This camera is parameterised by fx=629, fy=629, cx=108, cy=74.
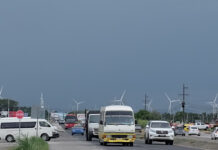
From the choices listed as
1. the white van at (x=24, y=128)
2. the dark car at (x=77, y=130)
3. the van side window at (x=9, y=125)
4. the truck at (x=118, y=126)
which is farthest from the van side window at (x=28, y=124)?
the dark car at (x=77, y=130)

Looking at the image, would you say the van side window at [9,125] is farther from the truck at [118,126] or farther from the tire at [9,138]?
the truck at [118,126]

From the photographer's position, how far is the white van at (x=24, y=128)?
60.0 m

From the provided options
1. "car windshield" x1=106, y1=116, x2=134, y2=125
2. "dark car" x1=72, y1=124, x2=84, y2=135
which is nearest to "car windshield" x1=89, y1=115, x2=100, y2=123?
"car windshield" x1=106, y1=116, x2=134, y2=125

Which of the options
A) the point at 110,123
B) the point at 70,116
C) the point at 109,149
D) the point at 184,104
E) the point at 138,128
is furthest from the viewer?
the point at 70,116

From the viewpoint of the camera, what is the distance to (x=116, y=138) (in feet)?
146

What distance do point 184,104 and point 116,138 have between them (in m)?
74.0

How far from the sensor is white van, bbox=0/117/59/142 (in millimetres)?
59969

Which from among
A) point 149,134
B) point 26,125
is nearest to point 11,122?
point 26,125

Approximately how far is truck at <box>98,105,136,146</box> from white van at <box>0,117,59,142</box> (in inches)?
631

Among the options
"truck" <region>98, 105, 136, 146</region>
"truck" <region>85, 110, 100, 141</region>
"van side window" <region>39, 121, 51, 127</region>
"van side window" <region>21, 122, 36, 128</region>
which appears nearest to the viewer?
"truck" <region>98, 105, 136, 146</region>

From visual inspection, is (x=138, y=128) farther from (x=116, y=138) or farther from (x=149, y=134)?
(x=116, y=138)

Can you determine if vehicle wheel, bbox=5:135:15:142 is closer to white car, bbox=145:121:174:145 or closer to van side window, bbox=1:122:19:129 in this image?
van side window, bbox=1:122:19:129

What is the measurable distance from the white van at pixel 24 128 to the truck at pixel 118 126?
1603cm

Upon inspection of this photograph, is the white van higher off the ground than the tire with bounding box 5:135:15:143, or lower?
higher
